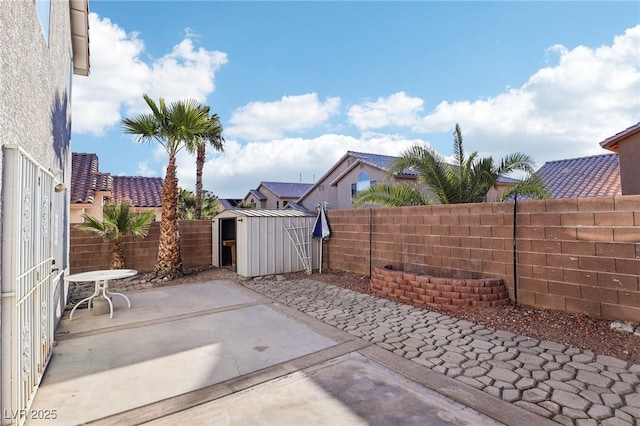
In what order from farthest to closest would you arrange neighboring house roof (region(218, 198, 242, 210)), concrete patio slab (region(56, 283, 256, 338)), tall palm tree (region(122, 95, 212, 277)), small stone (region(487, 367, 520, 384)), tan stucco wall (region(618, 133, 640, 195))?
neighboring house roof (region(218, 198, 242, 210))
tan stucco wall (region(618, 133, 640, 195))
tall palm tree (region(122, 95, 212, 277))
concrete patio slab (region(56, 283, 256, 338))
small stone (region(487, 367, 520, 384))

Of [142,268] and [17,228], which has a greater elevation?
[17,228]

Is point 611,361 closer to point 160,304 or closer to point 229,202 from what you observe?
point 160,304

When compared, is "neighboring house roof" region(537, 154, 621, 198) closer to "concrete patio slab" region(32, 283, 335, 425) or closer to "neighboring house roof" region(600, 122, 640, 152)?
"neighboring house roof" region(600, 122, 640, 152)

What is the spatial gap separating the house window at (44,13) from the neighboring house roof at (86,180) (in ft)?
28.6

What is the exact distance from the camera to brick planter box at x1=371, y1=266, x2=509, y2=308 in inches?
232

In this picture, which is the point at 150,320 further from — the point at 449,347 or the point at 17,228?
the point at 449,347

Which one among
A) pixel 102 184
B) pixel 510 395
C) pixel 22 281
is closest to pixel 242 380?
pixel 22 281

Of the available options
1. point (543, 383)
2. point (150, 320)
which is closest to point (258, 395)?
point (543, 383)

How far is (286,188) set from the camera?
129 feet

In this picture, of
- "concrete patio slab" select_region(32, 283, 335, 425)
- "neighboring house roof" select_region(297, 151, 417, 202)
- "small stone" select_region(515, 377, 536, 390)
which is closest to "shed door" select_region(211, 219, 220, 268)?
"concrete patio slab" select_region(32, 283, 335, 425)

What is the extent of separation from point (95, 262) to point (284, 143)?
17295 millimetres

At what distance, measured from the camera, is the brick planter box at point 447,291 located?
5.89 metres

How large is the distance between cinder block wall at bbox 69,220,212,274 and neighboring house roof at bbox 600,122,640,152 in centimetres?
1296

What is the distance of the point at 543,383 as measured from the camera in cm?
334
